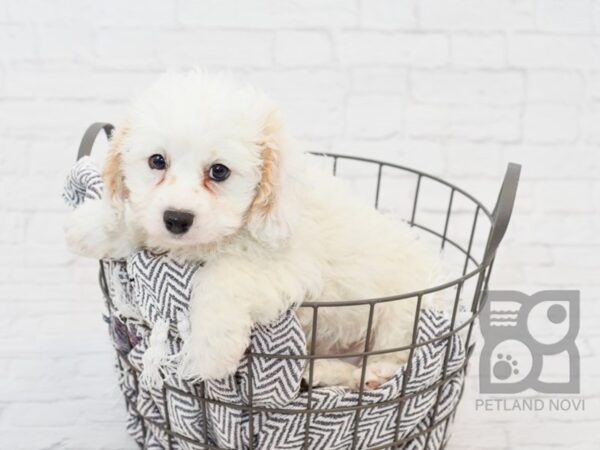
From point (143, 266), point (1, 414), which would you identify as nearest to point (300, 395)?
point (143, 266)

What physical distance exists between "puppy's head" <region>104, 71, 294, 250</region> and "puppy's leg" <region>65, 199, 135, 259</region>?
68 mm

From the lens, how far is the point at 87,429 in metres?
1.48

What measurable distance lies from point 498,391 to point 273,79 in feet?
2.67

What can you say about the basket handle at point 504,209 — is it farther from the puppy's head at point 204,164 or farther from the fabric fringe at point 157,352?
the fabric fringe at point 157,352

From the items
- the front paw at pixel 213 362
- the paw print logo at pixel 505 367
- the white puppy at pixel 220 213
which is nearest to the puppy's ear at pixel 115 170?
the white puppy at pixel 220 213

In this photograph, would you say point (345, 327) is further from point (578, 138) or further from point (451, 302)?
point (578, 138)

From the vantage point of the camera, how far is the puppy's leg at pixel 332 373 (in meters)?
1.22

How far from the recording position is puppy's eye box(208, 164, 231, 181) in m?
1.07

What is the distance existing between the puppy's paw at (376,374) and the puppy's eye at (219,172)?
36 centimetres

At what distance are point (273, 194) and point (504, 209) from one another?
31 centimetres

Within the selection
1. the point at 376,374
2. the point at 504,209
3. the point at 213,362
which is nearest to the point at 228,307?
the point at 213,362

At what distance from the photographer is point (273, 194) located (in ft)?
3.55

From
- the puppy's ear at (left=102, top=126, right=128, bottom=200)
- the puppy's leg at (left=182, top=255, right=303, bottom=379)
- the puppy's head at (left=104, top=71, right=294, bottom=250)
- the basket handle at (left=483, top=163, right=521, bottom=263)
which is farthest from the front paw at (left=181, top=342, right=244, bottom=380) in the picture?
the basket handle at (left=483, top=163, right=521, bottom=263)

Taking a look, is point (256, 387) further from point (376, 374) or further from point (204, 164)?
point (204, 164)
